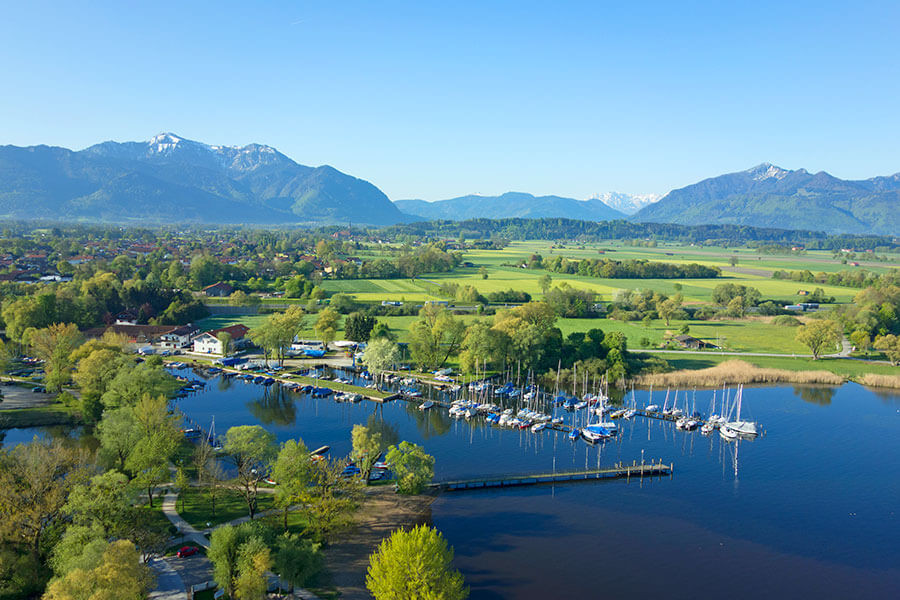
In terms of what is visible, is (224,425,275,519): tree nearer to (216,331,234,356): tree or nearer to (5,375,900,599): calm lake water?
(5,375,900,599): calm lake water

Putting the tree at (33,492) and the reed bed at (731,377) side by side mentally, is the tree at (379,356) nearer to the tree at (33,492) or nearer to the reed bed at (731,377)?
the reed bed at (731,377)

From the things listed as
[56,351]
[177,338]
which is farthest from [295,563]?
[177,338]

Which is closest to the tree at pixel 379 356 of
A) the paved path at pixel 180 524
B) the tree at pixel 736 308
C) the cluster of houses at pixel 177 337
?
the cluster of houses at pixel 177 337

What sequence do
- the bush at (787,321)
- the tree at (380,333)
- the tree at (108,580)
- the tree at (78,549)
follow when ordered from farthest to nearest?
the bush at (787,321) < the tree at (380,333) < the tree at (78,549) < the tree at (108,580)

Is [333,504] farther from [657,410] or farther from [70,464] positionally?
[657,410]

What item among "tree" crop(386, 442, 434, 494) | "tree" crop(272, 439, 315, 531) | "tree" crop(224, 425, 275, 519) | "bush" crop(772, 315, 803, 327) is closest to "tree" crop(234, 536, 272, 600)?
"tree" crop(272, 439, 315, 531)
